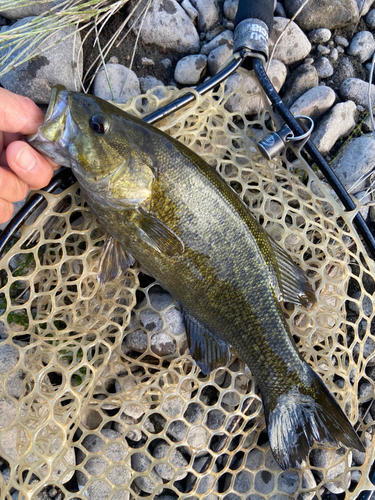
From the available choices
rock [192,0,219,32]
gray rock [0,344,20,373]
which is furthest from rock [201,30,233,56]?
gray rock [0,344,20,373]

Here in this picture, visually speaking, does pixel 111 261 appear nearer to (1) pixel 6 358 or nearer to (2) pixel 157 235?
(2) pixel 157 235

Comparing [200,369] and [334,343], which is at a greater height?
[334,343]

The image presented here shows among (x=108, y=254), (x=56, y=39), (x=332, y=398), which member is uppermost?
(x=56, y=39)

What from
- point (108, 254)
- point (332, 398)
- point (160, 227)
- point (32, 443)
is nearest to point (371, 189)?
point (332, 398)

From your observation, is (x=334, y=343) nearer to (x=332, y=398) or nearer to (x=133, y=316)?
(x=332, y=398)

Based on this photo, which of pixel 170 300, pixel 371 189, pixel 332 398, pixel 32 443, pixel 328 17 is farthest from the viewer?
pixel 328 17

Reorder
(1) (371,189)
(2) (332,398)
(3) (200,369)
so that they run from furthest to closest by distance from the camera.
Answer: (1) (371,189) < (3) (200,369) < (2) (332,398)

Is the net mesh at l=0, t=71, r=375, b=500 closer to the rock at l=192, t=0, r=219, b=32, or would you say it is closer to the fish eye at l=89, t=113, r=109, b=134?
the fish eye at l=89, t=113, r=109, b=134
